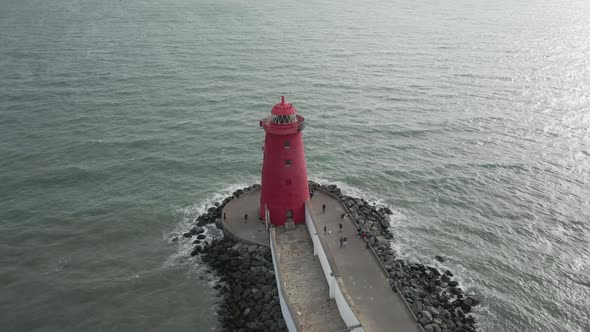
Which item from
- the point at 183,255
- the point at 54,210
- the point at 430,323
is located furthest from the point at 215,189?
the point at 430,323

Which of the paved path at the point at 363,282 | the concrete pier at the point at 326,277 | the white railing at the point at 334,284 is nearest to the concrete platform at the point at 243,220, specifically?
the concrete pier at the point at 326,277

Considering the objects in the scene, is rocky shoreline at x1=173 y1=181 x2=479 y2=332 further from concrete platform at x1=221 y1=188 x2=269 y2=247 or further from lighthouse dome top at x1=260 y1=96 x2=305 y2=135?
lighthouse dome top at x1=260 y1=96 x2=305 y2=135

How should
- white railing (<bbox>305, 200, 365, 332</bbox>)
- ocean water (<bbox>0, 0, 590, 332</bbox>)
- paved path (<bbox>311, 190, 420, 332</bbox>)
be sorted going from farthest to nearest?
ocean water (<bbox>0, 0, 590, 332</bbox>)
paved path (<bbox>311, 190, 420, 332</bbox>)
white railing (<bbox>305, 200, 365, 332</bbox>)

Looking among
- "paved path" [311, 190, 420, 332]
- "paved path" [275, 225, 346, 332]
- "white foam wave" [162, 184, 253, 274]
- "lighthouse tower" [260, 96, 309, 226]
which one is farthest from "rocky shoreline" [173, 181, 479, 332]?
"lighthouse tower" [260, 96, 309, 226]

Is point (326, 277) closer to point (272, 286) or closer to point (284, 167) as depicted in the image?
point (272, 286)

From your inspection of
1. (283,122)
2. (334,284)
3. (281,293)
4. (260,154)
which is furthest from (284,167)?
(260,154)
